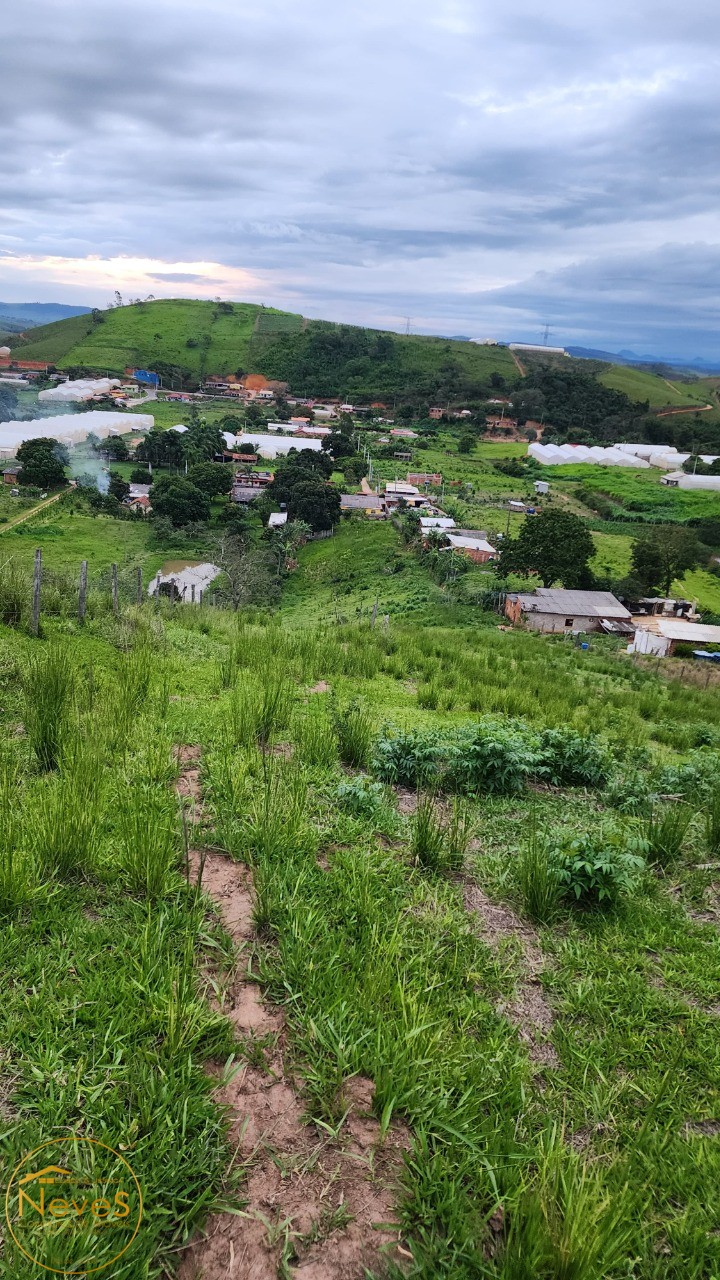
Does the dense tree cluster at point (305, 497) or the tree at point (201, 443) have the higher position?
the tree at point (201, 443)

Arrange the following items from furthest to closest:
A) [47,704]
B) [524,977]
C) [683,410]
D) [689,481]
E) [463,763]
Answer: [683,410]
[689,481]
[463,763]
[47,704]
[524,977]

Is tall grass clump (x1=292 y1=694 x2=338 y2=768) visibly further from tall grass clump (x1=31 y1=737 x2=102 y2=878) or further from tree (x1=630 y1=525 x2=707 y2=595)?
tree (x1=630 y1=525 x2=707 y2=595)

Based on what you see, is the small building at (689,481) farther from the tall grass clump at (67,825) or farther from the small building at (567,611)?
the tall grass clump at (67,825)

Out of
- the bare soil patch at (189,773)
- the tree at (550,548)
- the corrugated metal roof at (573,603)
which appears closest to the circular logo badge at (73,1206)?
the bare soil patch at (189,773)

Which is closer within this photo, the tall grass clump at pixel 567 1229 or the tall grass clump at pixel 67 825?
the tall grass clump at pixel 567 1229

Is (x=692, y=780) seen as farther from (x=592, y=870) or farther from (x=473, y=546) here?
(x=473, y=546)

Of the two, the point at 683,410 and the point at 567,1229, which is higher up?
the point at 683,410

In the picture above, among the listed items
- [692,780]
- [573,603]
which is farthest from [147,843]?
[573,603]
